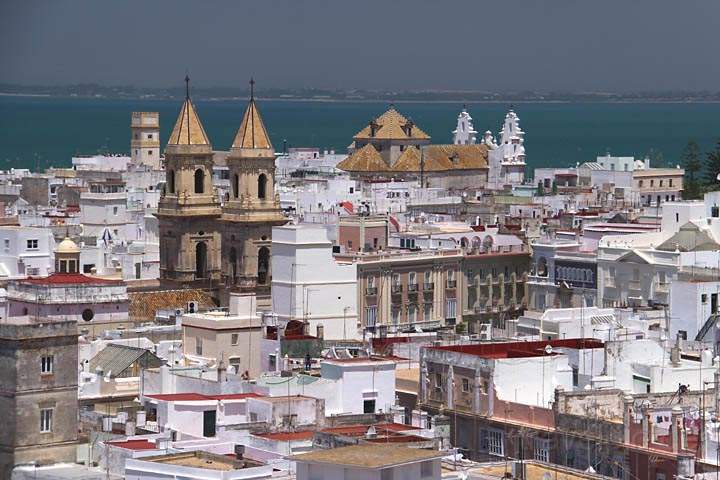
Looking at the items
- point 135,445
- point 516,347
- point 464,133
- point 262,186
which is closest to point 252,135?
point 262,186

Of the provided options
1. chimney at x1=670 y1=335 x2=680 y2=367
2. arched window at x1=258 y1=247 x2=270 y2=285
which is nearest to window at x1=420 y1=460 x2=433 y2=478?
chimney at x1=670 y1=335 x2=680 y2=367

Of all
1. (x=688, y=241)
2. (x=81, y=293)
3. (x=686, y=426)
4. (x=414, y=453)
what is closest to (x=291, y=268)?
(x=81, y=293)

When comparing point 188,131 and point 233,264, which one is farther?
point 188,131

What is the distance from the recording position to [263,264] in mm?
59438

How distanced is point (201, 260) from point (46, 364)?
25.0 meters

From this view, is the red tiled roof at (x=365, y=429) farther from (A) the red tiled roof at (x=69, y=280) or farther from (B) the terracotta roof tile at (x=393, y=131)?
(B) the terracotta roof tile at (x=393, y=131)

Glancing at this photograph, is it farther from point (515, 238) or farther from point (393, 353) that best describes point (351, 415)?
point (515, 238)

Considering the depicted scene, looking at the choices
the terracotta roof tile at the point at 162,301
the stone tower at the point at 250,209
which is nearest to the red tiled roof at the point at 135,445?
the terracotta roof tile at the point at 162,301

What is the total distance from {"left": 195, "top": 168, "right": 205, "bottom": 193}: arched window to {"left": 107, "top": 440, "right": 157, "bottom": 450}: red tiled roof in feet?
85.3

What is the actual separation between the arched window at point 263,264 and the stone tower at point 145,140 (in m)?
38.5

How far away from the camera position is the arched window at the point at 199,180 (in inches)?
2400

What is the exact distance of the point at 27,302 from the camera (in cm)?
5200

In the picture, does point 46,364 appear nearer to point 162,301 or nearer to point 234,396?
point 234,396

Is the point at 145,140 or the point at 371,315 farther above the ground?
the point at 145,140
